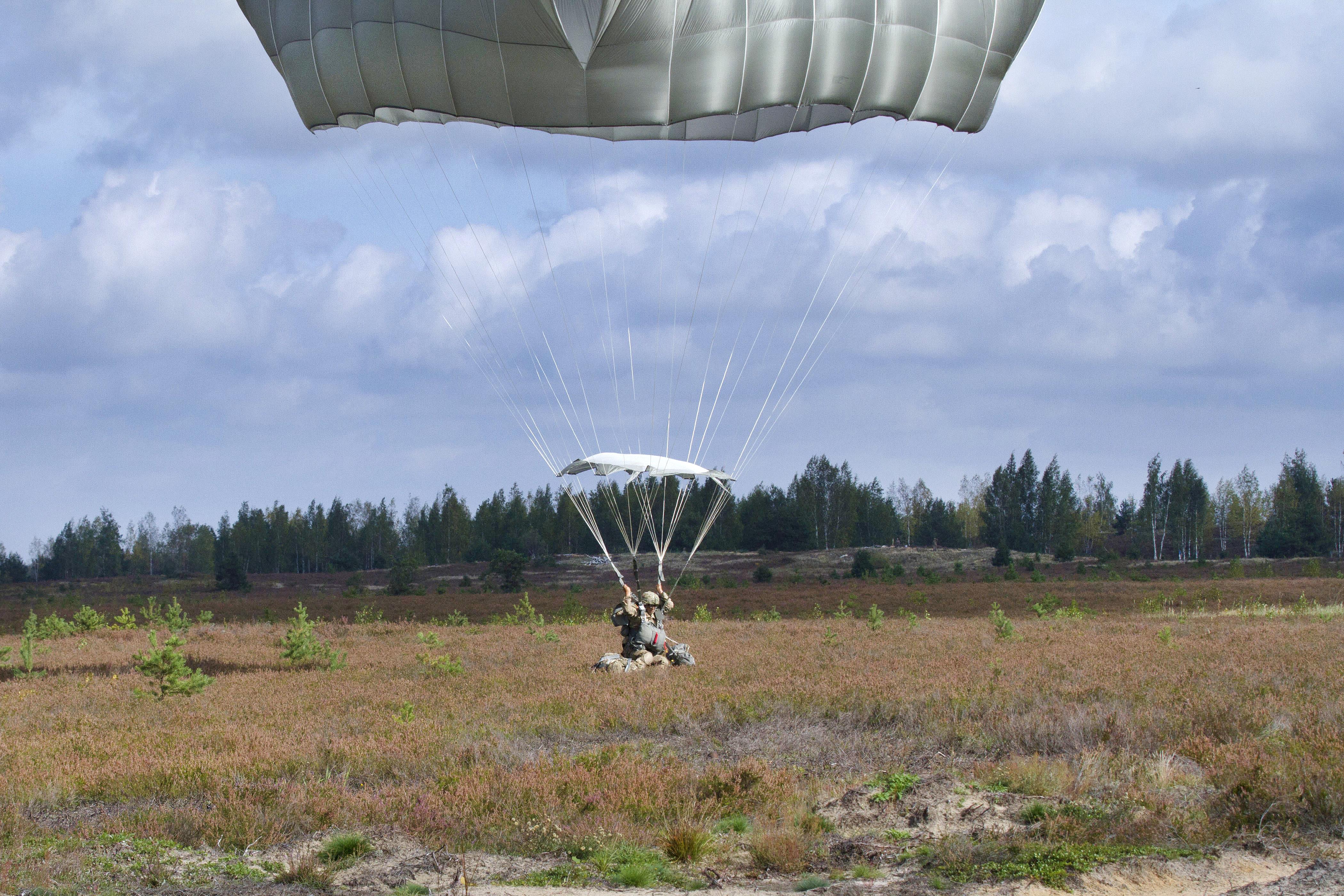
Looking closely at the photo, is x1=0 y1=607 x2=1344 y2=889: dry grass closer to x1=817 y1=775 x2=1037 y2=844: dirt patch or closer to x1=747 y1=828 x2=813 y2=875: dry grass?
x1=747 y1=828 x2=813 y2=875: dry grass

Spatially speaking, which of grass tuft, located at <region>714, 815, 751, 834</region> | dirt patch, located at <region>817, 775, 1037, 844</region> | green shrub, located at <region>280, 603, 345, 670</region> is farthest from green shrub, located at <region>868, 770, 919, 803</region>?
green shrub, located at <region>280, 603, 345, 670</region>

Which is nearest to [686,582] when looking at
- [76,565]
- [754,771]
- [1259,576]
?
[1259,576]

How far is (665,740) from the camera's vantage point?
10.3 metres

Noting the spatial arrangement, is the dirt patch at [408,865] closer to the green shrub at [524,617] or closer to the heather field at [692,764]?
the heather field at [692,764]

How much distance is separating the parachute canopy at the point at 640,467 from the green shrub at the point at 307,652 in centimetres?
549

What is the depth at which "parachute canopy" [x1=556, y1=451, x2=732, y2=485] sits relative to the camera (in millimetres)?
14797

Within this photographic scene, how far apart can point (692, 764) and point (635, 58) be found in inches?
312

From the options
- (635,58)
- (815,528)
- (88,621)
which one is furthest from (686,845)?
(815,528)

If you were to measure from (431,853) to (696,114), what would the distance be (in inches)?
355

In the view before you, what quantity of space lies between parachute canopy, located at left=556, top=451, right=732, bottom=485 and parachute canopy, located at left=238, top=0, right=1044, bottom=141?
4620mm

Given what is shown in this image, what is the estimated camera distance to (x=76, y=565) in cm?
11125

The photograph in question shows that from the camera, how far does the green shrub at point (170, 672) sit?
13.7m

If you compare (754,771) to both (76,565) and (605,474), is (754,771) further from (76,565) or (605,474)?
(76,565)

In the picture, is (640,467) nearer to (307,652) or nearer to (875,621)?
(307,652)
